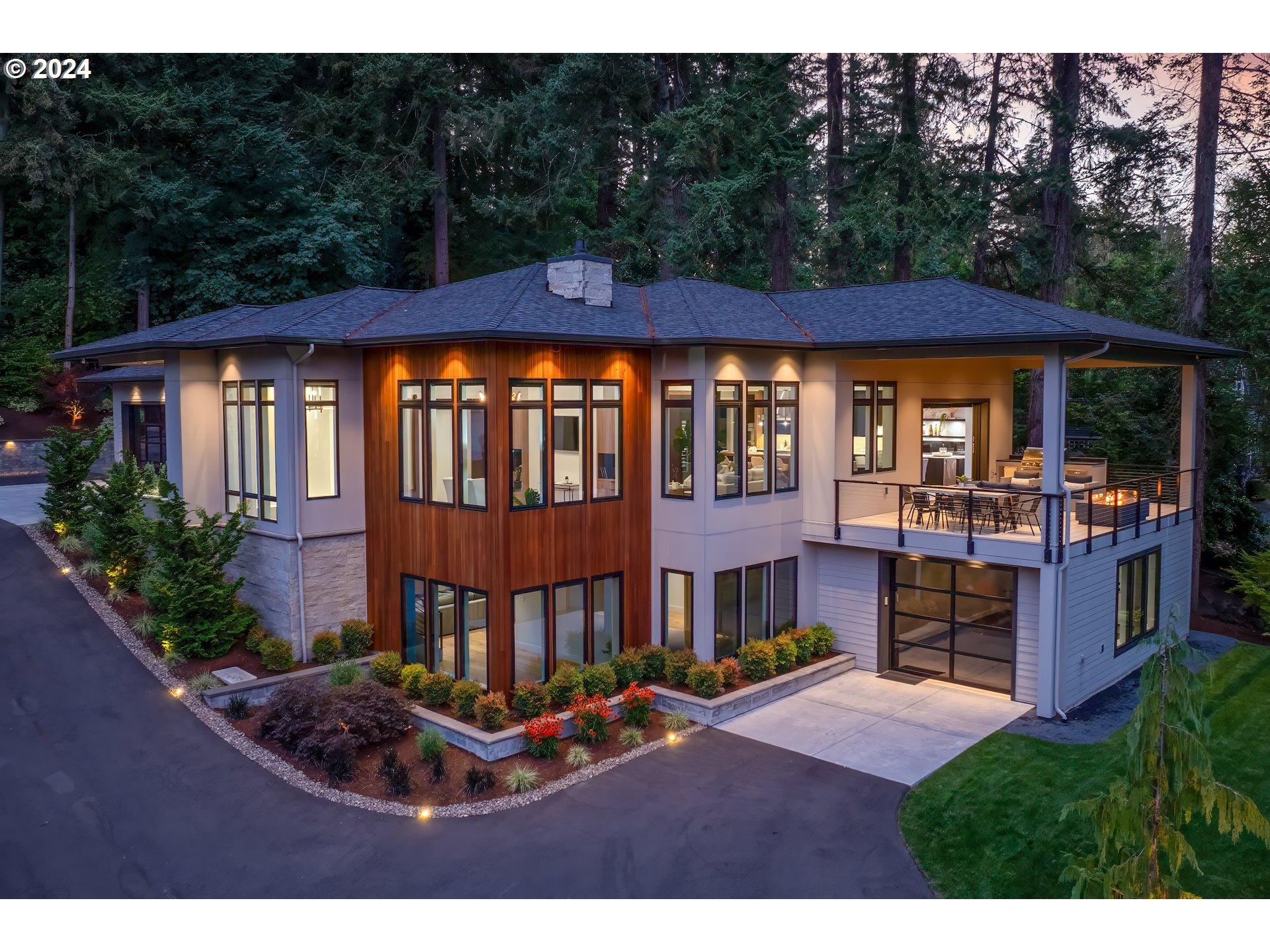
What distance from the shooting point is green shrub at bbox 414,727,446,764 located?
34.7 feet

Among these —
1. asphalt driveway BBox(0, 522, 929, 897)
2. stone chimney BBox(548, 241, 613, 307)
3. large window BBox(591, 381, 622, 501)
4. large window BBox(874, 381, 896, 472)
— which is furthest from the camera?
large window BBox(874, 381, 896, 472)

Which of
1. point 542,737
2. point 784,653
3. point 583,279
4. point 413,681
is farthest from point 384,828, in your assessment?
point 583,279

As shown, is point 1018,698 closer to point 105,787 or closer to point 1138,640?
point 1138,640

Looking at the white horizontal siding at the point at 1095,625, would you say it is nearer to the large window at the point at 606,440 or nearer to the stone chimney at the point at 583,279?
the large window at the point at 606,440

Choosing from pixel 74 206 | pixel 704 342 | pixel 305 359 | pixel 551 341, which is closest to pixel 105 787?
pixel 305 359

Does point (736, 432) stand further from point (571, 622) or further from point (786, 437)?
point (571, 622)

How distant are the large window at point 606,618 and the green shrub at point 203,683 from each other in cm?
511

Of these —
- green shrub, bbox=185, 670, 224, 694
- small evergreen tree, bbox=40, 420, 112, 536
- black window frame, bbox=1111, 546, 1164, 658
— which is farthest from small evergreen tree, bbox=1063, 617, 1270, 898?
small evergreen tree, bbox=40, 420, 112, 536

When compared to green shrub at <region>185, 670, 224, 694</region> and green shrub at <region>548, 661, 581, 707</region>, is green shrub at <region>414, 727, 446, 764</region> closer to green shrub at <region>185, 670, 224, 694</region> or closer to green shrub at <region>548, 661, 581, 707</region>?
green shrub at <region>548, 661, 581, 707</region>

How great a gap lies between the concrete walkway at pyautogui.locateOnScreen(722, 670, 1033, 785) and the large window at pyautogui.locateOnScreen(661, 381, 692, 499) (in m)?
3.42

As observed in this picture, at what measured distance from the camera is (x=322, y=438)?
44.0 feet

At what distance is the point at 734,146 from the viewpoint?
22359 mm

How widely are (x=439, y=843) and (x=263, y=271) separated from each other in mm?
22634

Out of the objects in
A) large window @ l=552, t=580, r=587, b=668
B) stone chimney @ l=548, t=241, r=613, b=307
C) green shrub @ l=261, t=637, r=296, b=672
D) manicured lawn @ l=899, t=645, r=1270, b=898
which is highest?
stone chimney @ l=548, t=241, r=613, b=307
